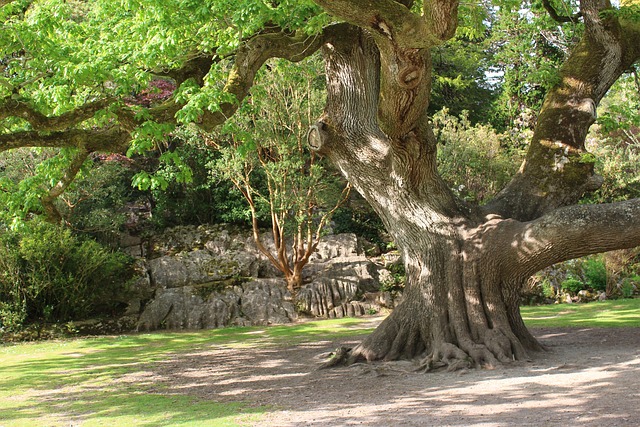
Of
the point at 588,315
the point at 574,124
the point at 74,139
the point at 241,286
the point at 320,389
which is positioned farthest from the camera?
the point at 241,286

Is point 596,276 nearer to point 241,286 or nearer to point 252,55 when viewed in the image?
point 241,286

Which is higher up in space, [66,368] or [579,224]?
[579,224]

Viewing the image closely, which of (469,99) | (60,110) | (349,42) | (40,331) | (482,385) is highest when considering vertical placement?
(469,99)

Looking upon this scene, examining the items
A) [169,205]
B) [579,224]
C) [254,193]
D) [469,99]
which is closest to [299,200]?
[254,193]

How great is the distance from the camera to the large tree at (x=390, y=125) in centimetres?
898

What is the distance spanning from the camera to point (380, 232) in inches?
945

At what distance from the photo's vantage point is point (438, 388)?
782cm

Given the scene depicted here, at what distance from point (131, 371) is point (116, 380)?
2.88 feet

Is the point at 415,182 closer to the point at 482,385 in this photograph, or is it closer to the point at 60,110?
the point at 482,385

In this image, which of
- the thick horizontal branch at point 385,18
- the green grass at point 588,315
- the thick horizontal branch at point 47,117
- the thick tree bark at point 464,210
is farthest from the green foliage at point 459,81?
the thick horizontal branch at point 385,18

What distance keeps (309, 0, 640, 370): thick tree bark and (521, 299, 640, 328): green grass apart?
4.27 meters

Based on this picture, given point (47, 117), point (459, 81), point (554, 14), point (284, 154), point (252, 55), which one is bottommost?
point (47, 117)

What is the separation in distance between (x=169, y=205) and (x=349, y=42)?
14.4 metres

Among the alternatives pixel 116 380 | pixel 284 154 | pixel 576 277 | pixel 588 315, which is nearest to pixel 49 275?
pixel 284 154
